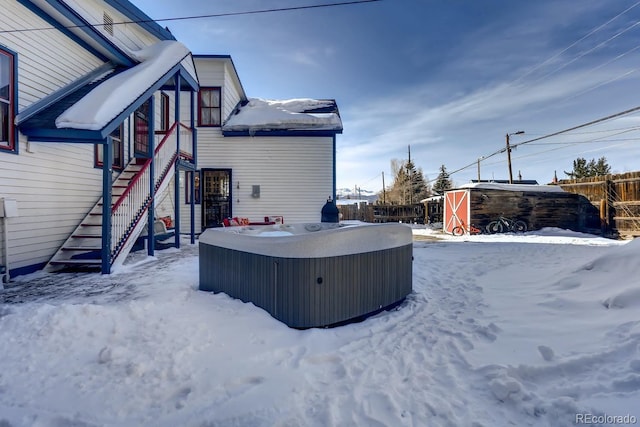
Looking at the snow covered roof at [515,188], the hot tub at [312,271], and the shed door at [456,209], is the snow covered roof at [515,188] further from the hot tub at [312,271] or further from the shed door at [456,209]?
the hot tub at [312,271]

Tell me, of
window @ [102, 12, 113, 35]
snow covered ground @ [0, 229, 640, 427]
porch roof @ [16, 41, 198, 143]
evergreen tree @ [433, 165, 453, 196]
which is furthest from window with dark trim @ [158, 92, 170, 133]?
evergreen tree @ [433, 165, 453, 196]

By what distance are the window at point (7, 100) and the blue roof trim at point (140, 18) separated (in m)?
3.22

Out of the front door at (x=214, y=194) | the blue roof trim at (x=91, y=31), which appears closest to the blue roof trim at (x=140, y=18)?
the blue roof trim at (x=91, y=31)

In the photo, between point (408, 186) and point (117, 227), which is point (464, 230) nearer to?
point (117, 227)

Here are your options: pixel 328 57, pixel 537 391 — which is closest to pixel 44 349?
pixel 537 391

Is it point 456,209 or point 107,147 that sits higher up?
point 107,147

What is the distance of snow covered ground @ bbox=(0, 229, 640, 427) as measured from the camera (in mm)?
1883

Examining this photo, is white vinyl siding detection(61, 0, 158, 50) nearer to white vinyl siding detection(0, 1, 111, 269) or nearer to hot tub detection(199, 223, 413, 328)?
white vinyl siding detection(0, 1, 111, 269)

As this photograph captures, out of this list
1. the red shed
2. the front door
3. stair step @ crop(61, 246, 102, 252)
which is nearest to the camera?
stair step @ crop(61, 246, 102, 252)

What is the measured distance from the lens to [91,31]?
19.4ft

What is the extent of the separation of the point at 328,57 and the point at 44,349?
10.5 m

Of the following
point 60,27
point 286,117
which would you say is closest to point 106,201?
point 60,27

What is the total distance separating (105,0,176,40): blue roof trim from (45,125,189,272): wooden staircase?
336 centimetres

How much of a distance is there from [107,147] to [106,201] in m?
0.87
